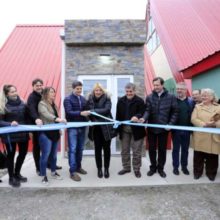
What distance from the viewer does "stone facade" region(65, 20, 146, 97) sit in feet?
22.2

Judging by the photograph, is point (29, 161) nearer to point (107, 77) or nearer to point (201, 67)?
point (107, 77)

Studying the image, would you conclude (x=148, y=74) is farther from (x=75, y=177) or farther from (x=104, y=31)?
(x=75, y=177)

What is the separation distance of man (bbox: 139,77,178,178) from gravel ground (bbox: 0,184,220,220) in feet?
2.47

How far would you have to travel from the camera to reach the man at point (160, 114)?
16.2 ft

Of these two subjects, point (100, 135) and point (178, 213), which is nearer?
point (178, 213)

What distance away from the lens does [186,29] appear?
36.8 ft

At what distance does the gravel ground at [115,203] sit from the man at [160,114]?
753 millimetres

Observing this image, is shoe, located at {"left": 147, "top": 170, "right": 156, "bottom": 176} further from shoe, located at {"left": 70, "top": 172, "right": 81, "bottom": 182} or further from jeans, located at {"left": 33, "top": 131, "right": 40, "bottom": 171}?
jeans, located at {"left": 33, "top": 131, "right": 40, "bottom": 171}

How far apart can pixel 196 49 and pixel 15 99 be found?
686cm

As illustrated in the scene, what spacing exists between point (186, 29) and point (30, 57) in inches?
253

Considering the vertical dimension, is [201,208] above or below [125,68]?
below

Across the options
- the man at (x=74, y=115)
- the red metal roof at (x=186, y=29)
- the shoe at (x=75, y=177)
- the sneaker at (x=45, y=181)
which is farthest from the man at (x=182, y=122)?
the red metal roof at (x=186, y=29)

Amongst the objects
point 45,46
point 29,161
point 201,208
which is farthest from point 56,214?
point 45,46

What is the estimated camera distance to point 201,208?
3764 mm
